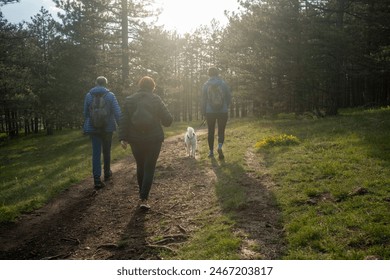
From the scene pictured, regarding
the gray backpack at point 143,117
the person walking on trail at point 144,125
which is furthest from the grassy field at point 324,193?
the gray backpack at point 143,117

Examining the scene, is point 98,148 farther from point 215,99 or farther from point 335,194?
point 335,194

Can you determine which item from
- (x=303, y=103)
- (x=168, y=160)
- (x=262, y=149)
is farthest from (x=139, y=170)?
(x=303, y=103)

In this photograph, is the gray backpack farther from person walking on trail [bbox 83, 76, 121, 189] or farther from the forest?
the forest

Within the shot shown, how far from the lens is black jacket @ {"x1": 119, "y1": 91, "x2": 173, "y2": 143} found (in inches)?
261

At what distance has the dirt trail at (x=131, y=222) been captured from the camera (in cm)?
512

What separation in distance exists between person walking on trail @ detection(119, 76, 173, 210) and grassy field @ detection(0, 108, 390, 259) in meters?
1.58

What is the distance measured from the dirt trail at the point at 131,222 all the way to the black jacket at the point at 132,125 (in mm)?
1542

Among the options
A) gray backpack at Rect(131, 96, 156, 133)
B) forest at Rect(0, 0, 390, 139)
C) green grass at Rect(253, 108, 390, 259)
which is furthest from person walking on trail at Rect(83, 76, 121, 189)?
forest at Rect(0, 0, 390, 139)

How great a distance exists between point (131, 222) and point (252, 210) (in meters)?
2.33

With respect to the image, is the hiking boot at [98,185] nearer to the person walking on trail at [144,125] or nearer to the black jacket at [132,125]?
the person walking on trail at [144,125]

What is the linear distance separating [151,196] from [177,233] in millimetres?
2442

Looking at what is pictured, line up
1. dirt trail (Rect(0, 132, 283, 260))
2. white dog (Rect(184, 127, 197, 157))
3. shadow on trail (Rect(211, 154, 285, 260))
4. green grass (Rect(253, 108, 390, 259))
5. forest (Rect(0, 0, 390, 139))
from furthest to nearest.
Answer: forest (Rect(0, 0, 390, 139)), white dog (Rect(184, 127, 197, 157)), dirt trail (Rect(0, 132, 283, 260)), shadow on trail (Rect(211, 154, 285, 260)), green grass (Rect(253, 108, 390, 259))

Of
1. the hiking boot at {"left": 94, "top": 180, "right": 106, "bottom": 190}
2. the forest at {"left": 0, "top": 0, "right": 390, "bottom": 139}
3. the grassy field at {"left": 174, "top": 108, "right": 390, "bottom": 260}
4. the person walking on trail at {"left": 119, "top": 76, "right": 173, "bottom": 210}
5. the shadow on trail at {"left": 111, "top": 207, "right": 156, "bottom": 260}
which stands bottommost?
the shadow on trail at {"left": 111, "top": 207, "right": 156, "bottom": 260}

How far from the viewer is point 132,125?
6.68 m
